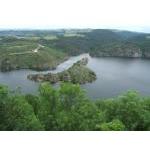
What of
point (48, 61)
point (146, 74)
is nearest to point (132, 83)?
point (146, 74)

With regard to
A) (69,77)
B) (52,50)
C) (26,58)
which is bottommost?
(69,77)

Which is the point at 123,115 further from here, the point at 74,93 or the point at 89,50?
the point at 89,50

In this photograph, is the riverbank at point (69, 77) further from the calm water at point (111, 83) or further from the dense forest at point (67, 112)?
the dense forest at point (67, 112)

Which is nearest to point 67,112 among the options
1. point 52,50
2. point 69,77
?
point 69,77

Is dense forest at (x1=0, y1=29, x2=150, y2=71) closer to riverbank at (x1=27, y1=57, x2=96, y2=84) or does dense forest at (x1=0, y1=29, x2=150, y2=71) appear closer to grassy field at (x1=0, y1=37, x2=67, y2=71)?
grassy field at (x1=0, y1=37, x2=67, y2=71)

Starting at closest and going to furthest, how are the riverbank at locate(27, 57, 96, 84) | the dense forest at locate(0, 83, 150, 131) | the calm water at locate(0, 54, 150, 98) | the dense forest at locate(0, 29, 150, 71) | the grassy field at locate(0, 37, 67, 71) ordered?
the dense forest at locate(0, 83, 150, 131)
the calm water at locate(0, 54, 150, 98)
the riverbank at locate(27, 57, 96, 84)
the grassy field at locate(0, 37, 67, 71)
the dense forest at locate(0, 29, 150, 71)

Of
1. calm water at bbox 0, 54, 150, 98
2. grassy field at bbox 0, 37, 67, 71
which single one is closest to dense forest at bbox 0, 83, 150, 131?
calm water at bbox 0, 54, 150, 98

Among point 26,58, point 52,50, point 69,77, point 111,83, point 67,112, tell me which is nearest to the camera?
point 67,112

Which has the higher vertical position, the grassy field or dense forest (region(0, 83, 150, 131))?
dense forest (region(0, 83, 150, 131))

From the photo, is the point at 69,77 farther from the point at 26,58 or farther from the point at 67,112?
the point at 67,112
